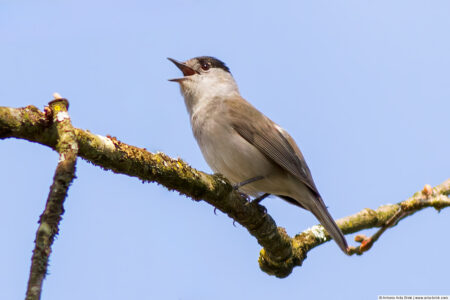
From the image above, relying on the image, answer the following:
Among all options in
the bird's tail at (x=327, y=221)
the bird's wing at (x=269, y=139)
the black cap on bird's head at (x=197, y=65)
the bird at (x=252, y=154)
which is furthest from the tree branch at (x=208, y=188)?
the black cap on bird's head at (x=197, y=65)

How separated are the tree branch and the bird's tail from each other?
0.56 feet

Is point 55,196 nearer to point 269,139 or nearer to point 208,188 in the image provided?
point 208,188

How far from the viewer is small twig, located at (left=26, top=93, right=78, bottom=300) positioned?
216 cm

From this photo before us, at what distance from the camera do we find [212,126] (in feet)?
20.3

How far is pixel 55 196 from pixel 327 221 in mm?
3540

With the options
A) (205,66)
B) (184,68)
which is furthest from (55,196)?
(205,66)

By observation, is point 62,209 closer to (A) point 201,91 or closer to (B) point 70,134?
(B) point 70,134

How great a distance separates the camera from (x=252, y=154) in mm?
6043

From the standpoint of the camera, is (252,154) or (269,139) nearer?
(252,154)

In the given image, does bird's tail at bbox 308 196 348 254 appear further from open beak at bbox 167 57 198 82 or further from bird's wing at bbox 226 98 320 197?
open beak at bbox 167 57 198 82

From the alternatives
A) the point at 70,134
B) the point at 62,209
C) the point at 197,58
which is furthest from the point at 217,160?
the point at 62,209

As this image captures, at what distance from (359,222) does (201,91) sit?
110 inches

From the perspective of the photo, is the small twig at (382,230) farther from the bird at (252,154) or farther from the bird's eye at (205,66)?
the bird's eye at (205,66)

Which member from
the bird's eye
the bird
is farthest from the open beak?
the bird
